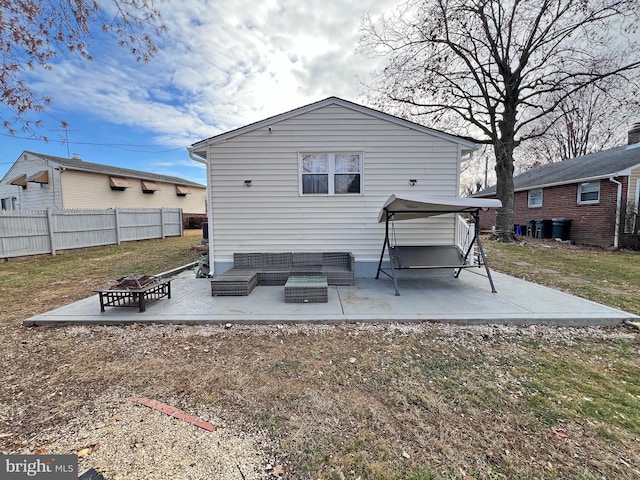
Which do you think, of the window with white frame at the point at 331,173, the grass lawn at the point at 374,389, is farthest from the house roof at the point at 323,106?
the grass lawn at the point at 374,389

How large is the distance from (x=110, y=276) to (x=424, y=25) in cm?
1446

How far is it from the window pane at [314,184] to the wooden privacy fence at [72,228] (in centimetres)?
1069

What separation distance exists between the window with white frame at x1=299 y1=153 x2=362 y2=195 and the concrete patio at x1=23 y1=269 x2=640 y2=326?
7.55 ft

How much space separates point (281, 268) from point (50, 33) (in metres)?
5.05

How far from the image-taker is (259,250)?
656cm

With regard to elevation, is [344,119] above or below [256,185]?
above

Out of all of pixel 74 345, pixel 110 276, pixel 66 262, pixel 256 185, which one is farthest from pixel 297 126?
pixel 66 262

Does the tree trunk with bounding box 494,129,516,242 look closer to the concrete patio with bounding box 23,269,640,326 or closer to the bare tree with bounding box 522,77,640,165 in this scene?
the bare tree with bounding box 522,77,640,165

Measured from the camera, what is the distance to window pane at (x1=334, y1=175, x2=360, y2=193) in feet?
21.2

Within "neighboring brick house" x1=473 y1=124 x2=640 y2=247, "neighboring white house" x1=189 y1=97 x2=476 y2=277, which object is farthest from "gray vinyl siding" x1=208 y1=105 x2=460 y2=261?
"neighboring brick house" x1=473 y1=124 x2=640 y2=247

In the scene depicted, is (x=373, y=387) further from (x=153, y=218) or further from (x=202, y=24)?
(x=153, y=218)

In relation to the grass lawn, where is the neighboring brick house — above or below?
above

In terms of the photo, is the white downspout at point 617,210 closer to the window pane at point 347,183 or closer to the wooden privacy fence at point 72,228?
the window pane at point 347,183

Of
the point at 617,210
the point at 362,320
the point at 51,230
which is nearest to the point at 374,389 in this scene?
the point at 362,320
